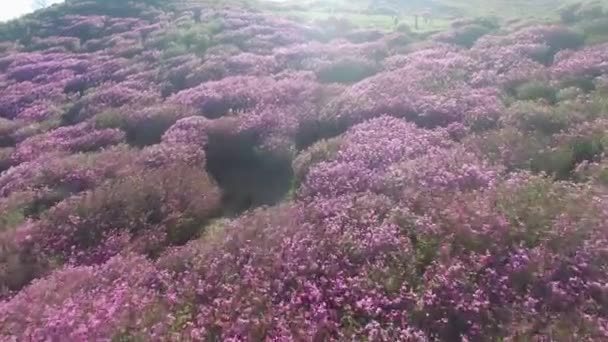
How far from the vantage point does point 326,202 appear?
10547 mm

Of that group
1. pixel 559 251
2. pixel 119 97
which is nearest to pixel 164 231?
pixel 559 251

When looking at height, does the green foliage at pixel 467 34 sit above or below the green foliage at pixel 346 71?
below

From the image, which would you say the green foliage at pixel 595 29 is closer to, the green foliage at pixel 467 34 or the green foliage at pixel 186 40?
the green foliage at pixel 467 34

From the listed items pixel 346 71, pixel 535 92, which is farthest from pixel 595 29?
pixel 346 71

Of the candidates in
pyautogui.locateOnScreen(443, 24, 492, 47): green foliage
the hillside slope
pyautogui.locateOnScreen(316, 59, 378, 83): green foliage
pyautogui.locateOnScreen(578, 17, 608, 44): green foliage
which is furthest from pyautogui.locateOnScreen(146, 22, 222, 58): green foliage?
pyautogui.locateOnScreen(578, 17, 608, 44): green foliage

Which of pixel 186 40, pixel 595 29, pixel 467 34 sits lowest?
pixel 186 40

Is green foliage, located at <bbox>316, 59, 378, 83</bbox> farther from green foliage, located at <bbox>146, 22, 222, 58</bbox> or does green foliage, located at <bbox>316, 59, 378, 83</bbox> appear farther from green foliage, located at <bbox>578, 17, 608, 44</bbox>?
green foliage, located at <bbox>146, 22, 222, 58</bbox>

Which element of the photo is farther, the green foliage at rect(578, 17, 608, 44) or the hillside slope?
the green foliage at rect(578, 17, 608, 44)

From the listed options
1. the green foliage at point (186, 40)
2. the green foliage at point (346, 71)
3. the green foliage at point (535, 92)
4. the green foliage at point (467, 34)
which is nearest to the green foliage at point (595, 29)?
the green foliage at point (467, 34)

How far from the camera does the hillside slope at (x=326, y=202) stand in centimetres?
766

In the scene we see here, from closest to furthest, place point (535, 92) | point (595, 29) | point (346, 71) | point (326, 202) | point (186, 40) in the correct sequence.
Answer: point (326, 202) → point (535, 92) → point (346, 71) → point (595, 29) → point (186, 40)

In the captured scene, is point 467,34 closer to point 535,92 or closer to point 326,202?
point 535,92

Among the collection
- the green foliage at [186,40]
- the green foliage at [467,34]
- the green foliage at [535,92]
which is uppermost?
the green foliage at [535,92]

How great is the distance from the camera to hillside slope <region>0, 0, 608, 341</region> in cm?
766
